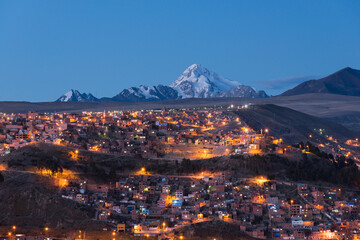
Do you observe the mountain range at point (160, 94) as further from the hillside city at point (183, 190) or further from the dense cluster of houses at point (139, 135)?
the hillside city at point (183, 190)

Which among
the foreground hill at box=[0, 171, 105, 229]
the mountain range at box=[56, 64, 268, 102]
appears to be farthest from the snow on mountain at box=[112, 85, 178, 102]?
the foreground hill at box=[0, 171, 105, 229]

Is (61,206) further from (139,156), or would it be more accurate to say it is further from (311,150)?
(311,150)

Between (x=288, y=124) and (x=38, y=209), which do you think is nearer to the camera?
(x=38, y=209)

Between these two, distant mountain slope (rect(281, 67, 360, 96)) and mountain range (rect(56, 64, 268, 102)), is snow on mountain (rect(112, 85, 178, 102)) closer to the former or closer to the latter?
mountain range (rect(56, 64, 268, 102))

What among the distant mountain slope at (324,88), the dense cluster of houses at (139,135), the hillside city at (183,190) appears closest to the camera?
the hillside city at (183,190)

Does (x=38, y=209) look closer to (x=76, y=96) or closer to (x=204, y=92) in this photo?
(x=76, y=96)

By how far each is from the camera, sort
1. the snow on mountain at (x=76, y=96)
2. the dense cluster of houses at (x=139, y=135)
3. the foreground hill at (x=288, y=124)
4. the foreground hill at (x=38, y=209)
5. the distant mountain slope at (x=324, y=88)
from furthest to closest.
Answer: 1. the distant mountain slope at (x=324, y=88)
2. the snow on mountain at (x=76, y=96)
3. the foreground hill at (x=288, y=124)
4. the dense cluster of houses at (x=139, y=135)
5. the foreground hill at (x=38, y=209)

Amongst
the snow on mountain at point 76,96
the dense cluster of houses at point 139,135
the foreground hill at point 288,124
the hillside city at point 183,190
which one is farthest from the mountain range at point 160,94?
the hillside city at point 183,190

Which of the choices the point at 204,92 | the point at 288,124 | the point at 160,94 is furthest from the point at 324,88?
the point at 288,124
